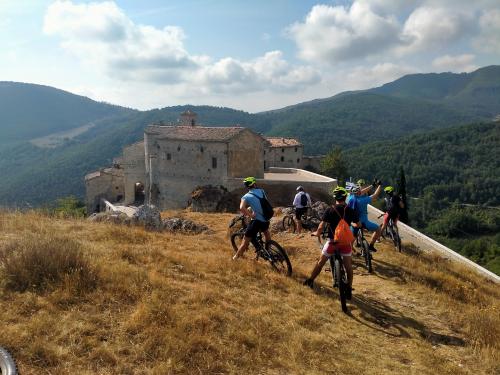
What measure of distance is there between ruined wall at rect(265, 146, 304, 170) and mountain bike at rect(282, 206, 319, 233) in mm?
39311

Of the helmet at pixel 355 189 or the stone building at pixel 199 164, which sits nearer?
the helmet at pixel 355 189

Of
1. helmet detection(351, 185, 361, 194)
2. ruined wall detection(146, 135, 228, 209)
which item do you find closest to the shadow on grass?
helmet detection(351, 185, 361, 194)

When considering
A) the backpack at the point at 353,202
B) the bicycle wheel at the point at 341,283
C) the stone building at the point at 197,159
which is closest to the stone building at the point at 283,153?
the stone building at the point at 197,159

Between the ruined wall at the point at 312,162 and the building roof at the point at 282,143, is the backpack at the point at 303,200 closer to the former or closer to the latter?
the building roof at the point at 282,143

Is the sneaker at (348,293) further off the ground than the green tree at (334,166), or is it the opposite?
the sneaker at (348,293)

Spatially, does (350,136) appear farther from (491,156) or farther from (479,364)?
(479,364)

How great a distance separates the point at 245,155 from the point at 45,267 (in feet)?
89.4

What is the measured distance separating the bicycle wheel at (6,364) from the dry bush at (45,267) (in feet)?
6.24

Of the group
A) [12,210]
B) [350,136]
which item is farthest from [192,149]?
[350,136]

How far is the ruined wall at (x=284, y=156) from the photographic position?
5562cm

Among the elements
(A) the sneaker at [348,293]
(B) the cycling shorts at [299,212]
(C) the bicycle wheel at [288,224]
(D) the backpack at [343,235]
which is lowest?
(C) the bicycle wheel at [288,224]

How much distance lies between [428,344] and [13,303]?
675 centimetres

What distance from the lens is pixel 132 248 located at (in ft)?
30.0

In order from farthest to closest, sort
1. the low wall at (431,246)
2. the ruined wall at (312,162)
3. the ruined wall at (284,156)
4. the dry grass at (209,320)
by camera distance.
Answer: the ruined wall at (312,162) < the ruined wall at (284,156) < the low wall at (431,246) < the dry grass at (209,320)
